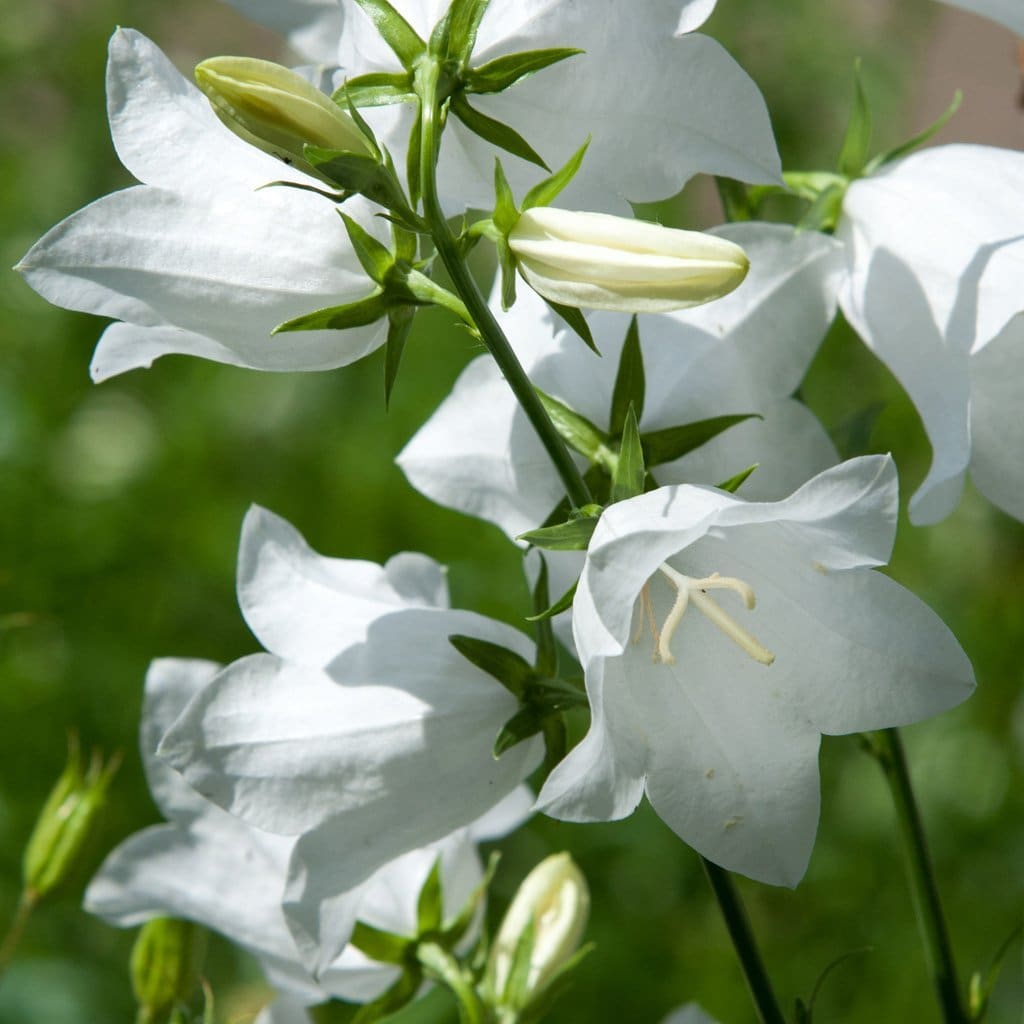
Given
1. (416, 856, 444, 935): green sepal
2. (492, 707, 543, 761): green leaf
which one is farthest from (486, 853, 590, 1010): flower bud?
(492, 707, 543, 761): green leaf

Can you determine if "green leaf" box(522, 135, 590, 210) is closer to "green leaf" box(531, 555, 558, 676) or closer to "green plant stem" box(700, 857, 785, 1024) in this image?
"green leaf" box(531, 555, 558, 676)

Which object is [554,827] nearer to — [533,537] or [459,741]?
[459,741]

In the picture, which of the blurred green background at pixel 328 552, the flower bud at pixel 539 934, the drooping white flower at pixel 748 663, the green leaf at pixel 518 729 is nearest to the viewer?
the drooping white flower at pixel 748 663

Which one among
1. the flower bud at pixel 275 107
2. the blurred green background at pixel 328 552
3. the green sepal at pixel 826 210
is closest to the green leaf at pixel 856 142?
the green sepal at pixel 826 210

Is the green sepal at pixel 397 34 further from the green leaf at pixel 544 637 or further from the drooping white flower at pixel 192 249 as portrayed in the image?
the green leaf at pixel 544 637

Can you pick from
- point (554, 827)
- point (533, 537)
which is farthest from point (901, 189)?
point (554, 827)

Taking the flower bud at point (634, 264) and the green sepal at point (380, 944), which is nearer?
the flower bud at point (634, 264)
